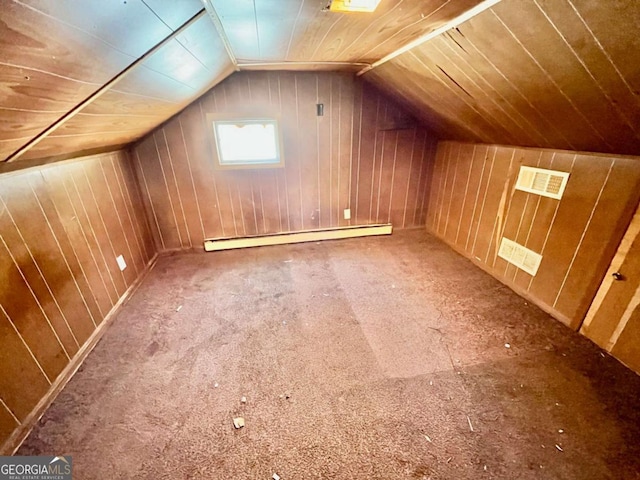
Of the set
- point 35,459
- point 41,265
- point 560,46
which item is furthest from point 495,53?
point 35,459

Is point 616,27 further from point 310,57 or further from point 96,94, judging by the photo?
Result: point 96,94

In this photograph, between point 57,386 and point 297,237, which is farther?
point 297,237

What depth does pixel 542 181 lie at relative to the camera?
2.00 meters

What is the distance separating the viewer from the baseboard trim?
124 centimetres

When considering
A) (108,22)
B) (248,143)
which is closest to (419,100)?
(248,143)

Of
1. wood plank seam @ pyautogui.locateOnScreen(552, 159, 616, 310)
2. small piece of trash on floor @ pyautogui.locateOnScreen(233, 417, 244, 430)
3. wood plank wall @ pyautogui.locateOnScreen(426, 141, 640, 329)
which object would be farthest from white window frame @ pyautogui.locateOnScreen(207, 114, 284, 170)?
wood plank seam @ pyautogui.locateOnScreen(552, 159, 616, 310)

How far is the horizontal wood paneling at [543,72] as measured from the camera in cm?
101

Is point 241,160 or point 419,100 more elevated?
point 419,100

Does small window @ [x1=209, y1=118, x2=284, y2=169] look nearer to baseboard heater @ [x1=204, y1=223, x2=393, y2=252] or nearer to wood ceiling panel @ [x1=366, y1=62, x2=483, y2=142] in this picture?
baseboard heater @ [x1=204, y1=223, x2=393, y2=252]

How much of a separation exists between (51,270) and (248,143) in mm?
1911

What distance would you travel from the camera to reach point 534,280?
6.92 feet

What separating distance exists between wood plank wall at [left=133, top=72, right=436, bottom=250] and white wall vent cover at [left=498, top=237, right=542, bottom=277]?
127cm

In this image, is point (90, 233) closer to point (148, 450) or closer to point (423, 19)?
point (148, 450)

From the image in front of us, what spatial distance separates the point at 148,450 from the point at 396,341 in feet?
4.67
